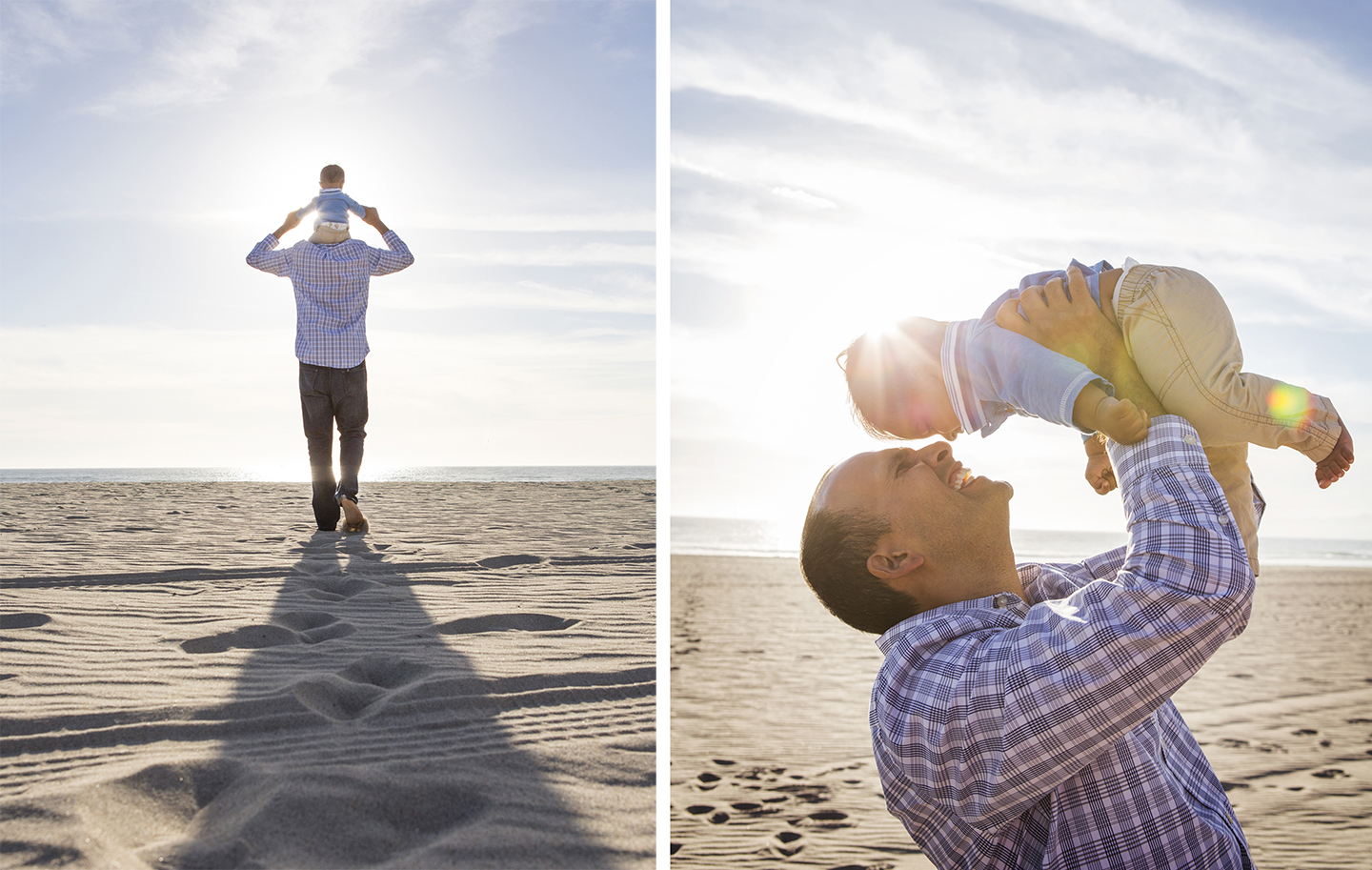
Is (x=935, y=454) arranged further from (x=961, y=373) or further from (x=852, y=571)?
(x=961, y=373)

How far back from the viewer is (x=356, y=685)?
2.34 metres

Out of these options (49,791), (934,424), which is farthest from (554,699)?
(934,424)

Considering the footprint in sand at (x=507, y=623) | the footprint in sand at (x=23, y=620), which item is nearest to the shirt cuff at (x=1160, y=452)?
the footprint in sand at (x=507, y=623)

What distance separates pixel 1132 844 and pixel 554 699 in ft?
4.80

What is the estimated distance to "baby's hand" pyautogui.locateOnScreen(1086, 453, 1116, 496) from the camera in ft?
6.33

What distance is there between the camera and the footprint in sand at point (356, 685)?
2191 millimetres

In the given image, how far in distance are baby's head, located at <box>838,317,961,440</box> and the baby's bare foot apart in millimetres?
757

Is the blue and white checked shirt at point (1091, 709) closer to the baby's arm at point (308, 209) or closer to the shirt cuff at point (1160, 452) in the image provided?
the shirt cuff at point (1160, 452)

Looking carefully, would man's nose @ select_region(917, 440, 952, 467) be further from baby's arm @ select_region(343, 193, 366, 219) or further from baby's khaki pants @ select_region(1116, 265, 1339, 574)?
baby's arm @ select_region(343, 193, 366, 219)

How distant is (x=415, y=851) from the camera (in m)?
1.49

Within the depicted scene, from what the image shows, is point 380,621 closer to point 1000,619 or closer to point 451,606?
point 451,606

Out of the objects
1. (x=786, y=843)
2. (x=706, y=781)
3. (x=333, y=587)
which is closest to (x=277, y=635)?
(x=333, y=587)

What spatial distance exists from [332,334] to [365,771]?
431 cm

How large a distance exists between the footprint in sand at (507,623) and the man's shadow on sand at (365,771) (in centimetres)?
18
